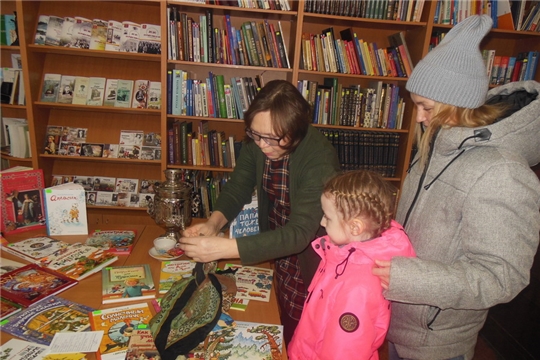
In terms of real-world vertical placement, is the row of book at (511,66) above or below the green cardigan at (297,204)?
above

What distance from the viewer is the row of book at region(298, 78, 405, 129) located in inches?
114

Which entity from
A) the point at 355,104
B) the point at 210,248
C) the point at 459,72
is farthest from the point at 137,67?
the point at 459,72

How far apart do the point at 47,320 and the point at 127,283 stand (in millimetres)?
265

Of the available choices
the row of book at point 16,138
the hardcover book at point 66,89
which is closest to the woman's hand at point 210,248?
the hardcover book at point 66,89

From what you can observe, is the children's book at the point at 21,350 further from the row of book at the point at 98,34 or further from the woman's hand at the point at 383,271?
the row of book at the point at 98,34

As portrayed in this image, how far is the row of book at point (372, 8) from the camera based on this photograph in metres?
2.68

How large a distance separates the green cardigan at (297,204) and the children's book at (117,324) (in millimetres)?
363

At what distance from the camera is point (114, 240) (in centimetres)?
160

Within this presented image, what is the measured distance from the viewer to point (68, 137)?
9.86ft

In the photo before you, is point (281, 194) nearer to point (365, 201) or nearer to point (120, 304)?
point (365, 201)

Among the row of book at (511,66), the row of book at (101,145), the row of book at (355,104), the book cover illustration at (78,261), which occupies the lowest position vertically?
the book cover illustration at (78,261)

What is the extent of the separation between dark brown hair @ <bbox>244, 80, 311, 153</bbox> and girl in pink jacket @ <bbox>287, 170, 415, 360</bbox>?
1.15ft

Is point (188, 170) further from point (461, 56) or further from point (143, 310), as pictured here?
point (461, 56)

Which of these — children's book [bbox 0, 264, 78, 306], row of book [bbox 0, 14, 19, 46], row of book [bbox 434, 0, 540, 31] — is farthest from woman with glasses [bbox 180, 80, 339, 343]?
row of book [bbox 0, 14, 19, 46]
